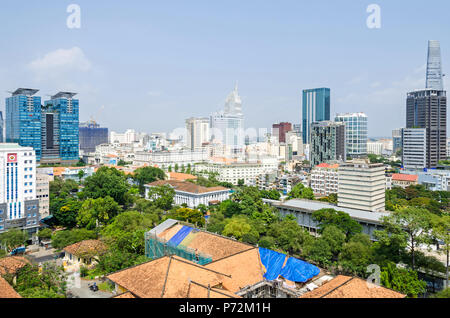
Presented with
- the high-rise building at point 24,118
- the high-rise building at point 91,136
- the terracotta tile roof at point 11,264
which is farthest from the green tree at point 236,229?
the high-rise building at point 91,136

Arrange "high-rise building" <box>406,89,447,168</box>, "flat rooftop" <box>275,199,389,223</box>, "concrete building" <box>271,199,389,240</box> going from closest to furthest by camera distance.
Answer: "concrete building" <box>271,199,389,240</box> < "flat rooftop" <box>275,199,389,223</box> < "high-rise building" <box>406,89,447,168</box>

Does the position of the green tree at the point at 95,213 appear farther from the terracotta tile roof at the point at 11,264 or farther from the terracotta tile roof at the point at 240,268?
the terracotta tile roof at the point at 240,268

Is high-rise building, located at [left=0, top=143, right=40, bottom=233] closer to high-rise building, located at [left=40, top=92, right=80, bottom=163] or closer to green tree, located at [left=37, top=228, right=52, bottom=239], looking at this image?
green tree, located at [left=37, top=228, right=52, bottom=239]

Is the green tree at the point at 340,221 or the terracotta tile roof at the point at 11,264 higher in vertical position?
the green tree at the point at 340,221

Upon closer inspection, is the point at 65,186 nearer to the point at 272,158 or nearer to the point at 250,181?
the point at 250,181

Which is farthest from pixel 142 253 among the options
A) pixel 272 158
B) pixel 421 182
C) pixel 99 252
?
pixel 272 158

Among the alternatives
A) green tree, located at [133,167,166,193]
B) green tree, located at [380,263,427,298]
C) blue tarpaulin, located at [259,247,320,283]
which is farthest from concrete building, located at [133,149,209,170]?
green tree, located at [380,263,427,298]
